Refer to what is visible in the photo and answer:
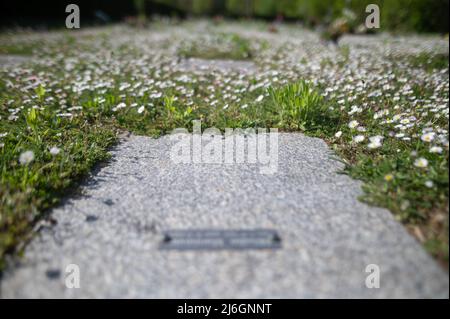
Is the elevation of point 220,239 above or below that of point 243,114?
below

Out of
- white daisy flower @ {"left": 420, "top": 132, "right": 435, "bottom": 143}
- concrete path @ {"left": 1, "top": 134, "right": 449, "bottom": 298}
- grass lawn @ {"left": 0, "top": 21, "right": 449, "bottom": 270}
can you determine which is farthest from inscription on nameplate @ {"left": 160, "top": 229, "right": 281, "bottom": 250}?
white daisy flower @ {"left": 420, "top": 132, "right": 435, "bottom": 143}

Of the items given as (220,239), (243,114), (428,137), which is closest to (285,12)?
(243,114)

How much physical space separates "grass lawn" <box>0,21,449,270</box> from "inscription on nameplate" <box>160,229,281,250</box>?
0.90m

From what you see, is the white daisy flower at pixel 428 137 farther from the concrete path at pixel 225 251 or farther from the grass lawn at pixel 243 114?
the concrete path at pixel 225 251

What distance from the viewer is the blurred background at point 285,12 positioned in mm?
12516

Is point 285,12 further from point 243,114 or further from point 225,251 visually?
point 225,251

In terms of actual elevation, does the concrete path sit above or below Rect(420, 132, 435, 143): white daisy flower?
below

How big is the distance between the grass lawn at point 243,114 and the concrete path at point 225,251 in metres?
0.20

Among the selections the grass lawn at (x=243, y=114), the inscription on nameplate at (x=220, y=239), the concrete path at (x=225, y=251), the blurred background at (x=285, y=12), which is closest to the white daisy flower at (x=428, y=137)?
the grass lawn at (x=243, y=114)

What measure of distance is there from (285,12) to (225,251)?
23306 millimetres

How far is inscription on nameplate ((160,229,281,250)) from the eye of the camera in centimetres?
198

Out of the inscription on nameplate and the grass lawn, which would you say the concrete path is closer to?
the inscription on nameplate

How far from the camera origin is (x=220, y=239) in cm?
203
